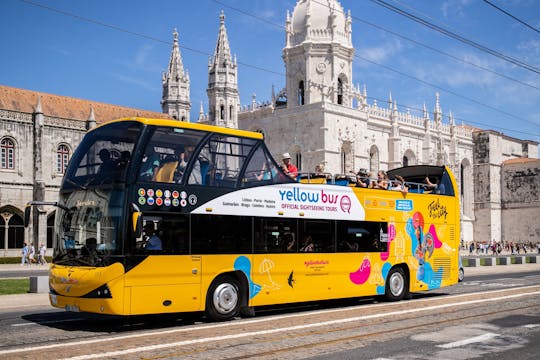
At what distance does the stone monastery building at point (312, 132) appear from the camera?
4562 cm

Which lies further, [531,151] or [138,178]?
[531,151]

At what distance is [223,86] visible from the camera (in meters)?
61.1

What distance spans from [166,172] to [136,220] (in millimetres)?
1245

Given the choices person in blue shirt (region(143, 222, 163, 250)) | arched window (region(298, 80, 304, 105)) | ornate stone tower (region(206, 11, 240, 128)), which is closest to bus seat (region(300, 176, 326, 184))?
person in blue shirt (region(143, 222, 163, 250))

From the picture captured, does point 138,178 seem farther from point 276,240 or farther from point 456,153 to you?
point 456,153

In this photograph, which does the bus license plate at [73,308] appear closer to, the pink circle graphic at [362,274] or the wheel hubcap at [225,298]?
the wheel hubcap at [225,298]

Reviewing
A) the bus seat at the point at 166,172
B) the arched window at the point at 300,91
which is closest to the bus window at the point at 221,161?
the bus seat at the point at 166,172

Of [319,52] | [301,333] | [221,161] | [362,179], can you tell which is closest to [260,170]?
[221,161]

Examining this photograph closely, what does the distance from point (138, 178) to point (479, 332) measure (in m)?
6.11

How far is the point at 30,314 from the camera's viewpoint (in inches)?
519

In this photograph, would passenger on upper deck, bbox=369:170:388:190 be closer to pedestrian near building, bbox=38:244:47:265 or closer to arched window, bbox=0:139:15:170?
pedestrian near building, bbox=38:244:47:265

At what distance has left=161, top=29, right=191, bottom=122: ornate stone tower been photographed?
69.2m

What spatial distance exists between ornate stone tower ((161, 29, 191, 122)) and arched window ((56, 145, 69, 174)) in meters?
21.8

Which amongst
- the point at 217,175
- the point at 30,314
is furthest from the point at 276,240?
the point at 30,314
